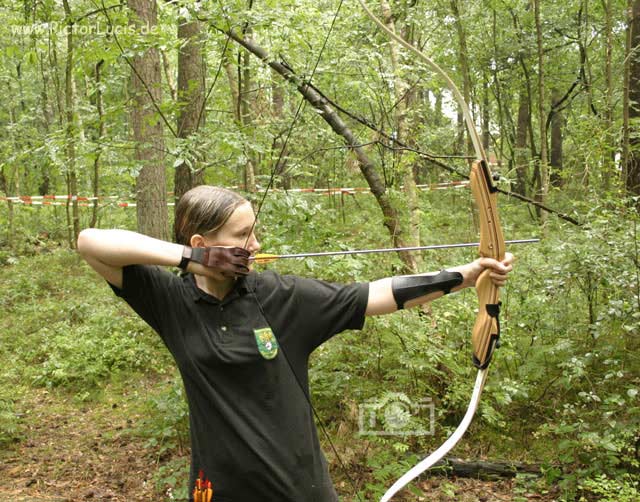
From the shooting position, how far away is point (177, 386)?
3.78m

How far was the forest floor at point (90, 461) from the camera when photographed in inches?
119

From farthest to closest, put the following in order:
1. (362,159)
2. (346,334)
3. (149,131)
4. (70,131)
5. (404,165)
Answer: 1. (149,131)
2. (404,165)
3. (362,159)
4. (346,334)
5. (70,131)

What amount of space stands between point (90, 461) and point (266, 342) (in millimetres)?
2986

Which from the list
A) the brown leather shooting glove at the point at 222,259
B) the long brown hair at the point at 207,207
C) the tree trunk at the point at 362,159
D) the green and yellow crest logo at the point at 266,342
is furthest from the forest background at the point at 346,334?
the green and yellow crest logo at the point at 266,342

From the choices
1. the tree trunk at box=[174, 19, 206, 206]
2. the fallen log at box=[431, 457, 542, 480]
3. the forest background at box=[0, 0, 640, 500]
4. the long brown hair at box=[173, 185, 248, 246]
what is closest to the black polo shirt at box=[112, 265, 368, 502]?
the long brown hair at box=[173, 185, 248, 246]

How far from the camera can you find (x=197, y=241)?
54.8 inches

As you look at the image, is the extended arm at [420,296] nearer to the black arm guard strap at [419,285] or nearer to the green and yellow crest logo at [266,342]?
the black arm guard strap at [419,285]

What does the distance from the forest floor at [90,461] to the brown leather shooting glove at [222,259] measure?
2.10 m

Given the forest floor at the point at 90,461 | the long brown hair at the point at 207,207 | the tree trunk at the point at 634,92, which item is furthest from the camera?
the tree trunk at the point at 634,92

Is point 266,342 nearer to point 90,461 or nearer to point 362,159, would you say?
point 362,159

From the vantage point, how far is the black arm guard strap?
134 cm

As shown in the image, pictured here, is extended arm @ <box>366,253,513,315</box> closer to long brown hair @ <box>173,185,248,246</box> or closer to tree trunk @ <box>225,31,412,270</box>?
long brown hair @ <box>173,185,248,246</box>

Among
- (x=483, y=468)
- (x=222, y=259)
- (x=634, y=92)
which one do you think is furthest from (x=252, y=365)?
(x=634, y=92)

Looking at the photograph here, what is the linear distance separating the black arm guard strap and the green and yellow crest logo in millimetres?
310
